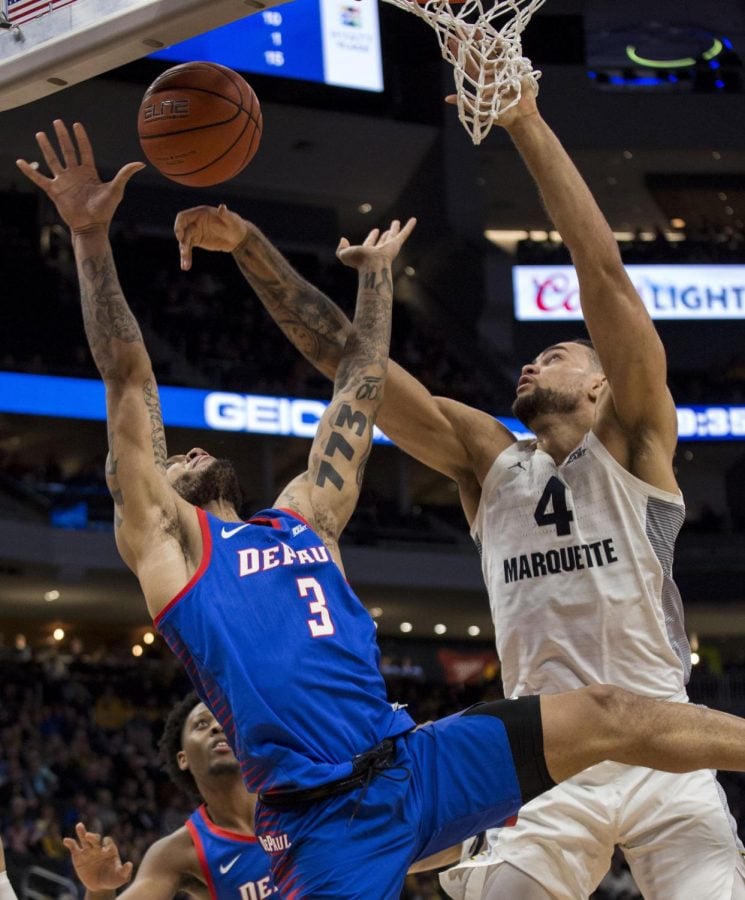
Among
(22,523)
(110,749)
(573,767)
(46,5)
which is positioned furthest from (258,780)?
(22,523)

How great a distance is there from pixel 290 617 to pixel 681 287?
75.7ft

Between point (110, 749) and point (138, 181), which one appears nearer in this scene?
point (110, 749)

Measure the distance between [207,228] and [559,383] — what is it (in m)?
1.32

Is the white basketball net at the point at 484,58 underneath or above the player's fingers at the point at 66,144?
above

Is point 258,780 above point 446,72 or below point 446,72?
below

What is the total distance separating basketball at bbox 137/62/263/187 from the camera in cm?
463

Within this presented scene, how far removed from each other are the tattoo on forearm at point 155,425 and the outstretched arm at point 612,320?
1.37m

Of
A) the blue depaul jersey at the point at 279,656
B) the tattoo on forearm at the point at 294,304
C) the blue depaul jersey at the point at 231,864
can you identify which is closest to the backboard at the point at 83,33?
the tattoo on forearm at the point at 294,304

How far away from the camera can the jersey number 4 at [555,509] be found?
14.4 ft

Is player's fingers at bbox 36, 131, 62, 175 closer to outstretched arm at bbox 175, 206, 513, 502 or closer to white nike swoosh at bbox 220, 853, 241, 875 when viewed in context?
Result: outstretched arm at bbox 175, 206, 513, 502

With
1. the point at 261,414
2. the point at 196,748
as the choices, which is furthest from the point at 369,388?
the point at 261,414

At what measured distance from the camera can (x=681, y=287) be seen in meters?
25.8

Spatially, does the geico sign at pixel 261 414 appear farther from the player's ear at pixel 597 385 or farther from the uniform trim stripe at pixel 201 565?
the uniform trim stripe at pixel 201 565

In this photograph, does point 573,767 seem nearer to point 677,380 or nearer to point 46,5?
point 46,5
